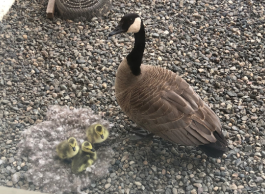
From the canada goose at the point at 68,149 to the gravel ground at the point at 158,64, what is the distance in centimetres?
20

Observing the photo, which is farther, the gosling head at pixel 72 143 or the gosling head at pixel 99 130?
the gosling head at pixel 99 130

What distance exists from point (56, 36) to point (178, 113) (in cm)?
130

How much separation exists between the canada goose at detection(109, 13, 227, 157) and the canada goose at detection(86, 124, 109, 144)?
8.5 inches

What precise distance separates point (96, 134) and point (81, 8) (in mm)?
1212

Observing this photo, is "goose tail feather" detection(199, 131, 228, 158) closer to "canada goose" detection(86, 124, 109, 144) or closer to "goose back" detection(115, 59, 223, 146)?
"goose back" detection(115, 59, 223, 146)

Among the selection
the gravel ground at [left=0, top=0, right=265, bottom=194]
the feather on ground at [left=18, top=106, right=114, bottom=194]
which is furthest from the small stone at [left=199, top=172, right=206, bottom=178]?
the feather on ground at [left=18, top=106, right=114, bottom=194]

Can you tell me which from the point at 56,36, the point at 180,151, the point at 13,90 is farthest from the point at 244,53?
the point at 13,90

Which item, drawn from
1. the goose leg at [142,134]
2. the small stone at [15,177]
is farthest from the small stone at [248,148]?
the small stone at [15,177]

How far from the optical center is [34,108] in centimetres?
180

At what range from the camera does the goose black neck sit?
4.67 ft

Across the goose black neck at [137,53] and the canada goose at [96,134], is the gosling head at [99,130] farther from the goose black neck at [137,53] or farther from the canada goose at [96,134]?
the goose black neck at [137,53]

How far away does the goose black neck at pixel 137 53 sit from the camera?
1425 mm

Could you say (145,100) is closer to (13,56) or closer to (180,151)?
(180,151)

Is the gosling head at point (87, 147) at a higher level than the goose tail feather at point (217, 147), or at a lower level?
lower
